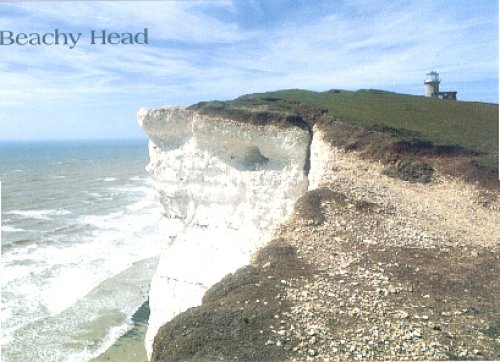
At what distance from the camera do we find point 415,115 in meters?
23.7

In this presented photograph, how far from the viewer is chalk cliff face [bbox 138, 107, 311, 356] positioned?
19.0 metres

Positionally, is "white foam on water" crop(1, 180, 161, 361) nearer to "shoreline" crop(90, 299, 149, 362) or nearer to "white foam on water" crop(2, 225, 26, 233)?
"shoreline" crop(90, 299, 149, 362)

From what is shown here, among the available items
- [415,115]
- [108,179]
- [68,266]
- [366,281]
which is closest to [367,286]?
[366,281]

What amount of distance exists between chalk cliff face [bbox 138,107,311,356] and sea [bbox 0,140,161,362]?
9.78ft

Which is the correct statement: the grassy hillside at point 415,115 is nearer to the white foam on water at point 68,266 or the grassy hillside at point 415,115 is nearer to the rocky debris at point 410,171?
the rocky debris at point 410,171

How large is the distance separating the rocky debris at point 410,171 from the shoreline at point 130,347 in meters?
13.5

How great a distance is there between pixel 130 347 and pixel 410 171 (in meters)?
15.2

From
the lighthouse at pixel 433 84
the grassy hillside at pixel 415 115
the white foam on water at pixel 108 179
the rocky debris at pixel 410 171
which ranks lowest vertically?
the white foam on water at pixel 108 179

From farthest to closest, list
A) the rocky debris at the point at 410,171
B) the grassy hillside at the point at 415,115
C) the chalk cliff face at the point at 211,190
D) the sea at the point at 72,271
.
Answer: the sea at the point at 72,271
the grassy hillside at the point at 415,115
the chalk cliff face at the point at 211,190
the rocky debris at the point at 410,171

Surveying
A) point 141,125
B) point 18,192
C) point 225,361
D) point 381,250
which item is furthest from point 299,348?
point 18,192

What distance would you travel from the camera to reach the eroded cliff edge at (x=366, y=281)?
26.8 ft

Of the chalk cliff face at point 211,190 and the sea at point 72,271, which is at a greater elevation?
the chalk cliff face at point 211,190

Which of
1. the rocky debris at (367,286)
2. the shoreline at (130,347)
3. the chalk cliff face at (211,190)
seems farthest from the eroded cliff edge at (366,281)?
the shoreline at (130,347)

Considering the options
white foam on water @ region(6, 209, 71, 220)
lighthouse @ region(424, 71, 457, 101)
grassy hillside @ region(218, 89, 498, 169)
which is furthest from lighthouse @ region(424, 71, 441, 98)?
white foam on water @ region(6, 209, 71, 220)
